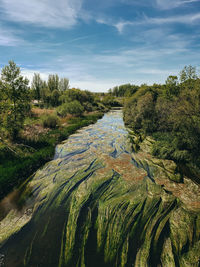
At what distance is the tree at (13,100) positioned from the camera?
390 inches

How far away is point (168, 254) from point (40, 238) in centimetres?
360

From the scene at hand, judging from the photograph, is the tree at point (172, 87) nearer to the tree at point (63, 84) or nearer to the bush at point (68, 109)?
the bush at point (68, 109)

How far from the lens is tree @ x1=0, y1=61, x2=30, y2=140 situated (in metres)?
9.91

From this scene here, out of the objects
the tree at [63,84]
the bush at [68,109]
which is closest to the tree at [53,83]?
the tree at [63,84]

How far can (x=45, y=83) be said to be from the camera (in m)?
49.2

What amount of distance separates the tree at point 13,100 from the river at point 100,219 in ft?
14.9

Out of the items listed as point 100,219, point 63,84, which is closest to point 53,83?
point 63,84

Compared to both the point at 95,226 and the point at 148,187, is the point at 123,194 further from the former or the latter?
the point at 95,226

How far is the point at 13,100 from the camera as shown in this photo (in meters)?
10.9

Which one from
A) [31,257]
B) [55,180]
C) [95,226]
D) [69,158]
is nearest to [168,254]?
[95,226]

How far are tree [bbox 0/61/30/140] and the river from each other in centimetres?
455

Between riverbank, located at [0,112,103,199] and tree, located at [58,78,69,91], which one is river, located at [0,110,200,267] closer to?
riverbank, located at [0,112,103,199]

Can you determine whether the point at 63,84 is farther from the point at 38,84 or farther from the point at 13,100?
the point at 13,100

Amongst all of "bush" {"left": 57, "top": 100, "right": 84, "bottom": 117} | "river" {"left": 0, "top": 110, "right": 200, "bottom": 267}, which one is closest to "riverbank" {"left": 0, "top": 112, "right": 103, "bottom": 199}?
"river" {"left": 0, "top": 110, "right": 200, "bottom": 267}
